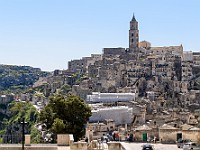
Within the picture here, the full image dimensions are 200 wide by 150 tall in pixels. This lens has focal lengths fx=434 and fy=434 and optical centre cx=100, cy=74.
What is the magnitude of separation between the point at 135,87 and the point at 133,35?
1379 inches

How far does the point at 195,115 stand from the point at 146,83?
24087 millimetres

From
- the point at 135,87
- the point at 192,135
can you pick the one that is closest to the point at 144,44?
the point at 135,87

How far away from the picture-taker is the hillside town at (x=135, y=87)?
177ft

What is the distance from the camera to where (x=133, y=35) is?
Result: 366ft

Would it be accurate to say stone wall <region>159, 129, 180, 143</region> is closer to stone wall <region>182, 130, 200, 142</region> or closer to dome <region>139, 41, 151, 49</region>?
stone wall <region>182, 130, 200, 142</region>

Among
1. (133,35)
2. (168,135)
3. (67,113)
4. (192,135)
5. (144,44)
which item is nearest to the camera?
(192,135)

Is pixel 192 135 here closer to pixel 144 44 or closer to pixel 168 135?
pixel 168 135

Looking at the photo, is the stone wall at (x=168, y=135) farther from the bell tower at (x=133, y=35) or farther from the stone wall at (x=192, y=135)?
the bell tower at (x=133, y=35)

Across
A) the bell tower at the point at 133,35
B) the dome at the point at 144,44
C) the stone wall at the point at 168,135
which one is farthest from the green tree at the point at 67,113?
the dome at the point at 144,44

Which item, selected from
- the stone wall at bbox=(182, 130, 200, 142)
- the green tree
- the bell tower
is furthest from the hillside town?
the stone wall at bbox=(182, 130, 200, 142)

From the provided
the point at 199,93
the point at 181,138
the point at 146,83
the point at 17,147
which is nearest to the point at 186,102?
the point at 199,93

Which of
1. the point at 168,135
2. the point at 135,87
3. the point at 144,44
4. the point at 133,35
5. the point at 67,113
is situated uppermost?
the point at 133,35

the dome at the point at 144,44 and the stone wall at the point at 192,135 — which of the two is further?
the dome at the point at 144,44

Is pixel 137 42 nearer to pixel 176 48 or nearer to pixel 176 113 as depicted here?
pixel 176 48
